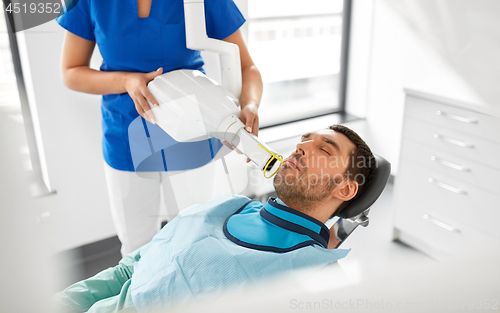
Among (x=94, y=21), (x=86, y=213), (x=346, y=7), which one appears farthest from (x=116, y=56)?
(x=346, y=7)

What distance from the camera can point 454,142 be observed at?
4.80ft

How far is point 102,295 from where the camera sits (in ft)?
2.88

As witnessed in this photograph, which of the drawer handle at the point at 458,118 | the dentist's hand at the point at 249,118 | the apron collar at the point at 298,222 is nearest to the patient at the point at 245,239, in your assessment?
the apron collar at the point at 298,222

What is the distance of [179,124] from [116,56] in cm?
29

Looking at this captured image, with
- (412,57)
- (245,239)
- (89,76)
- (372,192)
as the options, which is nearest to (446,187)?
(412,57)

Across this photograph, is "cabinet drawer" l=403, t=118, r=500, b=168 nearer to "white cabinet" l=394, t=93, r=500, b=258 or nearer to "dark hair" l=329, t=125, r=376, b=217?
"white cabinet" l=394, t=93, r=500, b=258

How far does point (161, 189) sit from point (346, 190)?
600 mm

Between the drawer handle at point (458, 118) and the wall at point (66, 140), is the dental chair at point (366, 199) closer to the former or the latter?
the drawer handle at point (458, 118)

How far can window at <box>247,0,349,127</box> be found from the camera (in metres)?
2.19

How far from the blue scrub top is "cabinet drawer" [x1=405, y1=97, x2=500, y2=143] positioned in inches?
34.7

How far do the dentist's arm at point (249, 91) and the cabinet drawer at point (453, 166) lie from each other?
89 cm

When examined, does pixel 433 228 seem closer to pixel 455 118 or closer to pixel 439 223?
pixel 439 223

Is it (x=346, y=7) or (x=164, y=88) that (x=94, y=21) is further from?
(x=346, y=7)

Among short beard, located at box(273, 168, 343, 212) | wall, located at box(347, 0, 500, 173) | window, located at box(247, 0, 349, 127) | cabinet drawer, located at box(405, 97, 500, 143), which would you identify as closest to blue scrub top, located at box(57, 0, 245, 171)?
short beard, located at box(273, 168, 343, 212)
